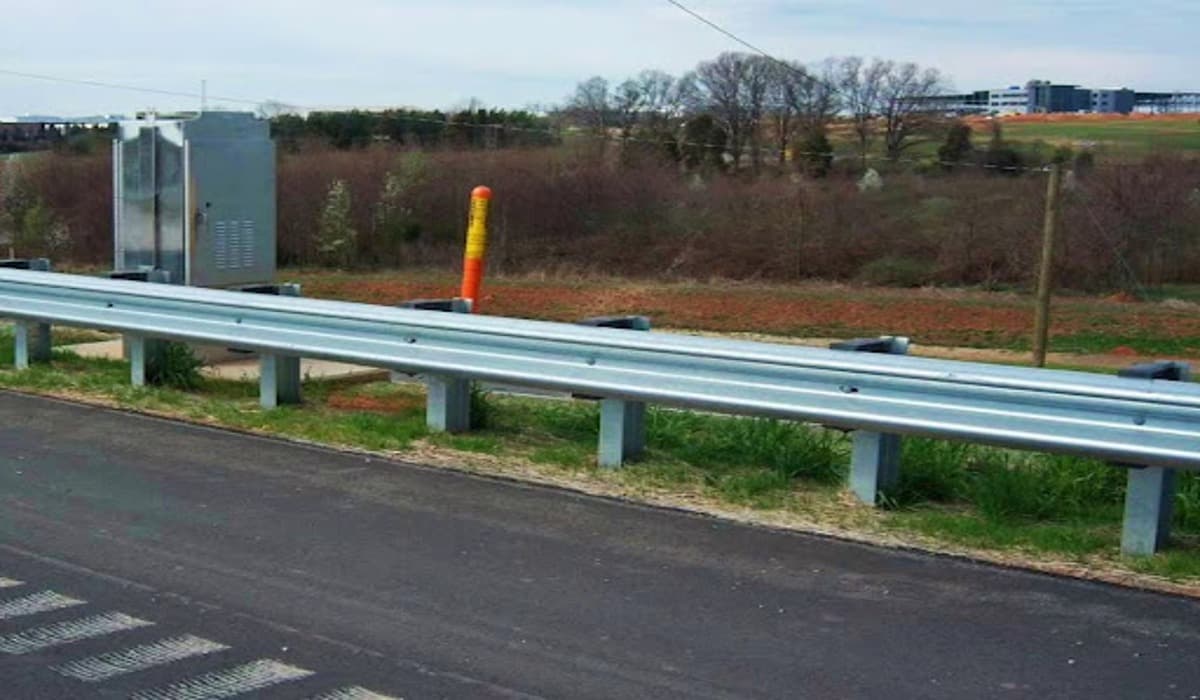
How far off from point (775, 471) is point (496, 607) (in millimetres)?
2542

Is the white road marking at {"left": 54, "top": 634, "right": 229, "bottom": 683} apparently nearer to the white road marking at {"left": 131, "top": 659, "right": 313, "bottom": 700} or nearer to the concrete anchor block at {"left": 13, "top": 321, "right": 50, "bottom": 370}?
the white road marking at {"left": 131, "top": 659, "right": 313, "bottom": 700}

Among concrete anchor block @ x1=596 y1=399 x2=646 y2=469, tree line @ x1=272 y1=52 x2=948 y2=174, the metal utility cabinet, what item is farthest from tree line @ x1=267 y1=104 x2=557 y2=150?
concrete anchor block @ x1=596 y1=399 x2=646 y2=469

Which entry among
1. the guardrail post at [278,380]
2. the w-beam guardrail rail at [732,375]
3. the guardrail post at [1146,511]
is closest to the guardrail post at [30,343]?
the w-beam guardrail rail at [732,375]

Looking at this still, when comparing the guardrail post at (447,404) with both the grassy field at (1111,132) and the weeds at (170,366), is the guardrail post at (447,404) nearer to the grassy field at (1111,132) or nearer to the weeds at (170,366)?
the weeds at (170,366)

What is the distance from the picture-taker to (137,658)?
5.27 m

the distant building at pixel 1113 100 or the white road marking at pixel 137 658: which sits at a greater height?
the distant building at pixel 1113 100

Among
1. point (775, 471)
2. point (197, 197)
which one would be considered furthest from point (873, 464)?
point (197, 197)

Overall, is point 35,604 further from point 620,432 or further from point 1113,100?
point 1113,100

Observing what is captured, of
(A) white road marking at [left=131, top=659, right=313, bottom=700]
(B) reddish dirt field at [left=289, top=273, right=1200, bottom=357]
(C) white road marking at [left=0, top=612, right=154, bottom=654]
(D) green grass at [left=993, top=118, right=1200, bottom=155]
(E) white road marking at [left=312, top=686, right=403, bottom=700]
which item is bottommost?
(B) reddish dirt field at [left=289, top=273, right=1200, bottom=357]

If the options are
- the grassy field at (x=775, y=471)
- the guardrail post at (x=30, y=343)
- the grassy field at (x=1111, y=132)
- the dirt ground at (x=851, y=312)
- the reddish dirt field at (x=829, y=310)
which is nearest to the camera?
the grassy field at (x=775, y=471)

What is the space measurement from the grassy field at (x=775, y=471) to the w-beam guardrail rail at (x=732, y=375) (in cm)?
25

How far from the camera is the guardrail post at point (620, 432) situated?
822 centimetres

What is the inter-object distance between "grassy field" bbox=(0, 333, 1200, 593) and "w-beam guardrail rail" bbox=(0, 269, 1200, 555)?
0.81 ft

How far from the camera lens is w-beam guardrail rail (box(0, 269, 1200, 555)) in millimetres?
6547
